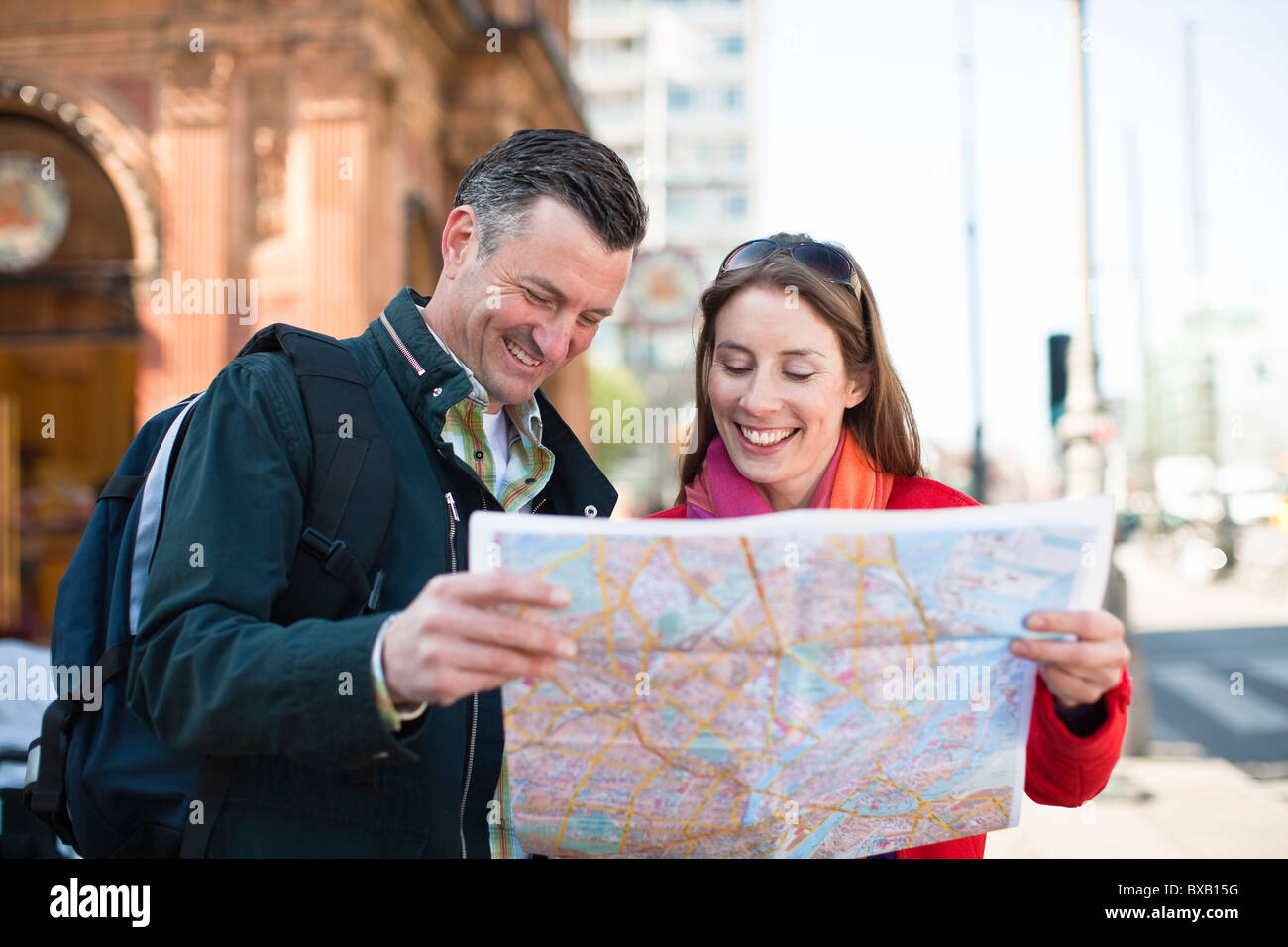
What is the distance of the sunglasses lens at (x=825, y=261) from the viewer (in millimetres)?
2090

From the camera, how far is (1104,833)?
5.68 meters

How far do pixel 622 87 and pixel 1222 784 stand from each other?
6750 cm

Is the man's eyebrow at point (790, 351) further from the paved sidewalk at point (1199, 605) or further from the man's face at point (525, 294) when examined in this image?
the paved sidewalk at point (1199, 605)

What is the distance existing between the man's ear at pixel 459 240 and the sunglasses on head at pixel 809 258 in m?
0.54

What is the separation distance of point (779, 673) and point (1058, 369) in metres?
7.52

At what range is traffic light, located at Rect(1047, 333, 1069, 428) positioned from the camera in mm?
8086

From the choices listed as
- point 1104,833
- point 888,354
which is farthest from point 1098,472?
point 888,354

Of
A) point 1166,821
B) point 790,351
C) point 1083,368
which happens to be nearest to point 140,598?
point 790,351

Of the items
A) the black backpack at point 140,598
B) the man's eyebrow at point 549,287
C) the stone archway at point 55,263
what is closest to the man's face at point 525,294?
the man's eyebrow at point 549,287

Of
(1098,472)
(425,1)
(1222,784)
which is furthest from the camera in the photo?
(425,1)

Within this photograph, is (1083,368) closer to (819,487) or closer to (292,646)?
(819,487)

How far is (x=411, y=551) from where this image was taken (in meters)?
1.63

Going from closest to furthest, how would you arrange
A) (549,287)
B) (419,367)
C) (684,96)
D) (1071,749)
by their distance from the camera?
1. (1071,749)
2. (419,367)
3. (549,287)
4. (684,96)
